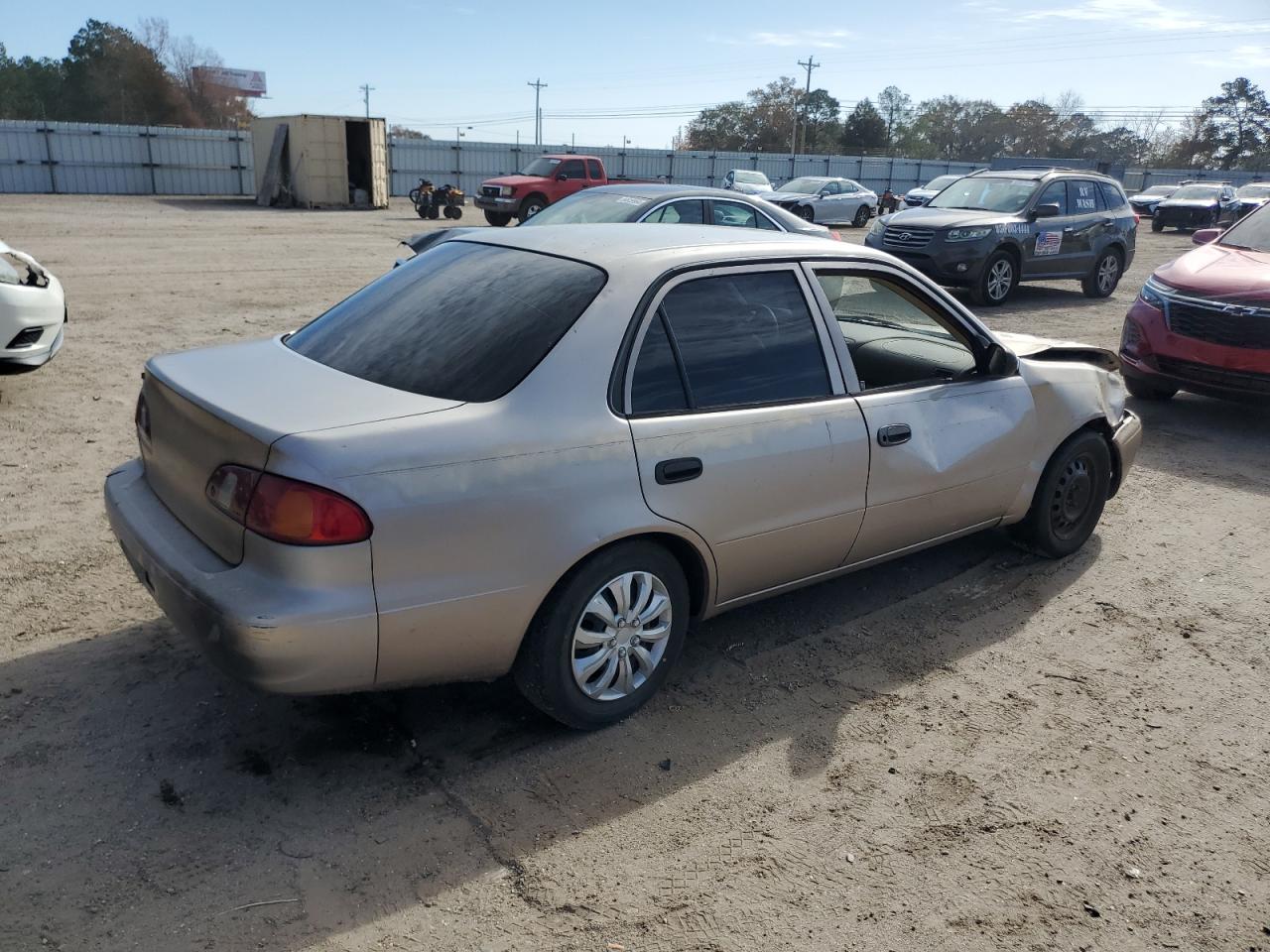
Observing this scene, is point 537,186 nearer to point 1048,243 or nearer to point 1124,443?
point 1048,243

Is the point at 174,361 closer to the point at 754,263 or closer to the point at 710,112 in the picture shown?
the point at 754,263

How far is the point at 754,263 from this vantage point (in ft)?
12.4

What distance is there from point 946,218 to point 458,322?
1112 centimetres

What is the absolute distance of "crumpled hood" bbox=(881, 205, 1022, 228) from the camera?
42.4 ft

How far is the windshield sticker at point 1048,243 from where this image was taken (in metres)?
13.6

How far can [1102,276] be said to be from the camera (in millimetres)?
15016

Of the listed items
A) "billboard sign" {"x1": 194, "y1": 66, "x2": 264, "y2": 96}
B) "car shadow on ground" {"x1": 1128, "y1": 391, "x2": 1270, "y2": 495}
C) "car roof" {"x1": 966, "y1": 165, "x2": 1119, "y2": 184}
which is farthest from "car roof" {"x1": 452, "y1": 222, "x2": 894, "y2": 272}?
"billboard sign" {"x1": 194, "y1": 66, "x2": 264, "y2": 96}

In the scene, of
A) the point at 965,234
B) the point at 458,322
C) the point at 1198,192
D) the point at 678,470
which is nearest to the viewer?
the point at 678,470

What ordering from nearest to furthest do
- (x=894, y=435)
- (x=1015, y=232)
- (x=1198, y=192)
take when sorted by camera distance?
(x=894, y=435)
(x=1015, y=232)
(x=1198, y=192)

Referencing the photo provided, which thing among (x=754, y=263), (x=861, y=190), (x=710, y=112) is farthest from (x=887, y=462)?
(x=710, y=112)

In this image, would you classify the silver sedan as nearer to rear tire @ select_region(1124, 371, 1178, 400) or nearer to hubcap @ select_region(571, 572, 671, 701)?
hubcap @ select_region(571, 572, 671, 701)

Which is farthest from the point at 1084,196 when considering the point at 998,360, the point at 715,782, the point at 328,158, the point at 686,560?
the point at 328,158

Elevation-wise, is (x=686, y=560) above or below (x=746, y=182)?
below

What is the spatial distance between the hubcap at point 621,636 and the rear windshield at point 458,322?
77 centimetres
